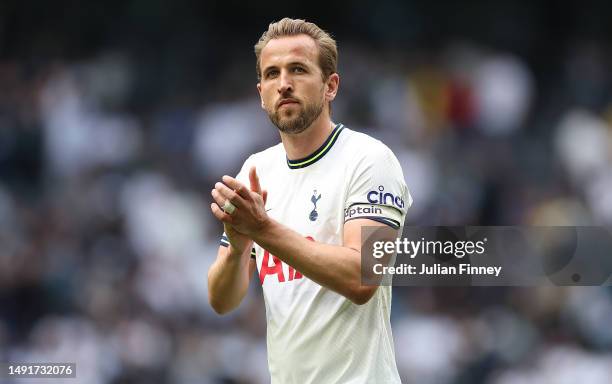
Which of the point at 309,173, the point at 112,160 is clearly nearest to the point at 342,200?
the point at 309,173

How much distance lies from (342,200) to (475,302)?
688 cm

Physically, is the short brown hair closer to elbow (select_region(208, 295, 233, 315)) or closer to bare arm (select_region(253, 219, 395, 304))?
bare arm (select_region(253, 219, 395, 304))

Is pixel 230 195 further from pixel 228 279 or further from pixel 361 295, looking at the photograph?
pixel 228 279

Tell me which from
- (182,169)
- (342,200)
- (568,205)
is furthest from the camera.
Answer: (182,169)

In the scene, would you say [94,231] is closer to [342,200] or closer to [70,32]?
[70,32]

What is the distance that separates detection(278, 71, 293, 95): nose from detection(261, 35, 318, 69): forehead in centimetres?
8

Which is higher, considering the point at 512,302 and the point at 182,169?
the point at 182,169

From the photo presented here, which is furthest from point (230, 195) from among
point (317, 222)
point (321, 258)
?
point (317, 222)

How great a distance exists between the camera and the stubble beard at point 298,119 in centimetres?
495

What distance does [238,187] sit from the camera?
441 centimetres

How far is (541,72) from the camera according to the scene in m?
14.3

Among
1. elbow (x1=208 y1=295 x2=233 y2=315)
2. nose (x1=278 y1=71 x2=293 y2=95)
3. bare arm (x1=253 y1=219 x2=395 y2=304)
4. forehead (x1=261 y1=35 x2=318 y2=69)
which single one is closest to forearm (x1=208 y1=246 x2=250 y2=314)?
elbow (x1=208 y1=295 x2=233 y2=315)

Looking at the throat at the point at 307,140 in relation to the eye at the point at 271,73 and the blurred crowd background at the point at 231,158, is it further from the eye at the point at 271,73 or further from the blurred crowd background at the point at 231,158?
the blurred crowd background at the point at 231,158

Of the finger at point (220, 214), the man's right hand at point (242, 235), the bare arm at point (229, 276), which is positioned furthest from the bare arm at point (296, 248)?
the bare arm at point (229, 276)
